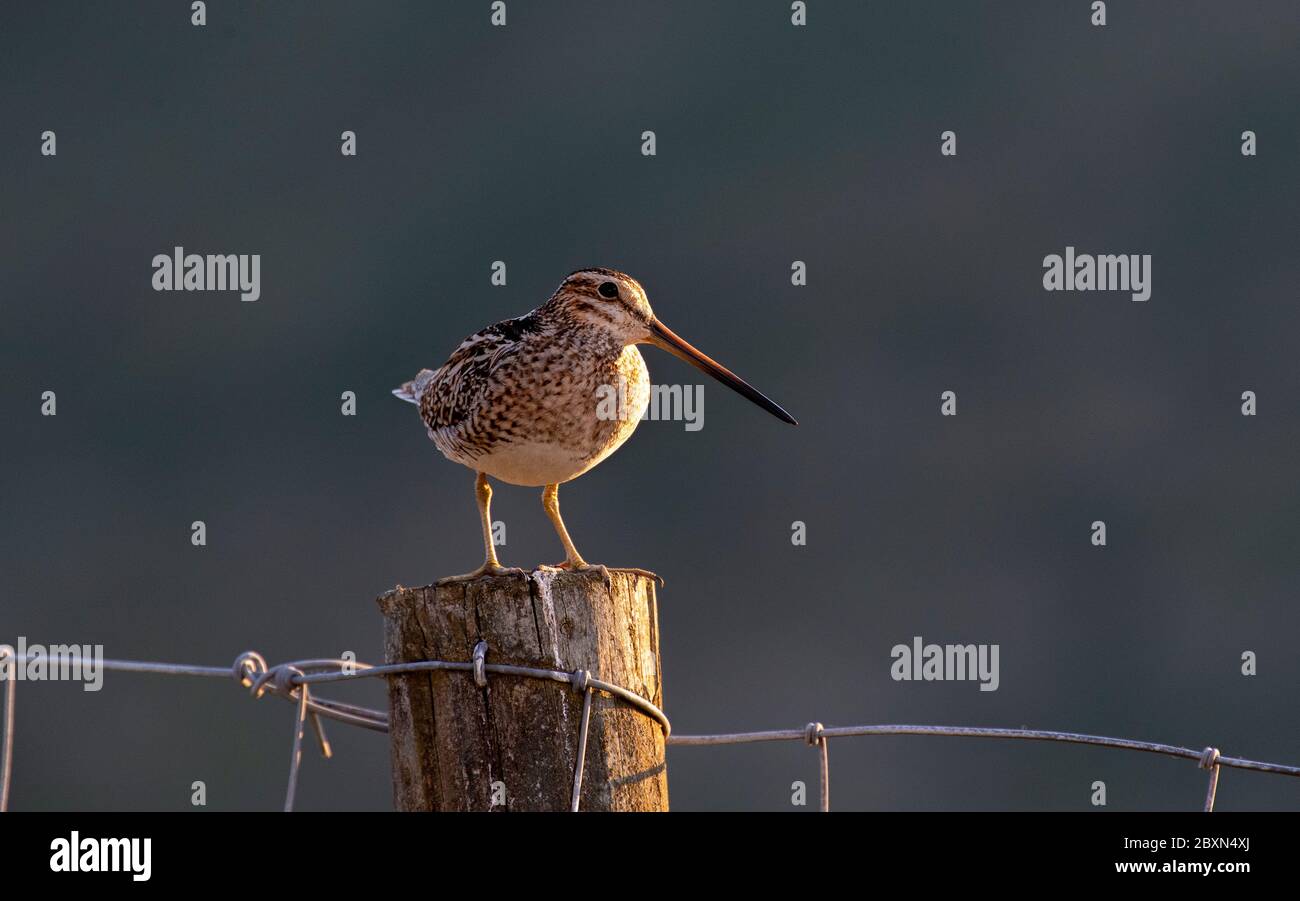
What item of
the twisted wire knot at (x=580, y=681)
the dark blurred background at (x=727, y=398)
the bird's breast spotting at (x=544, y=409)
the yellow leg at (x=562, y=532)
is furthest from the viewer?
the dark blurred background at (x=727, y=398)

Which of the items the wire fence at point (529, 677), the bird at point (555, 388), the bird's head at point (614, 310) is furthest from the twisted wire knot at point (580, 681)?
the bird's head at point (614, 310)

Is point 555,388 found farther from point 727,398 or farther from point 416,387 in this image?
point 727,398

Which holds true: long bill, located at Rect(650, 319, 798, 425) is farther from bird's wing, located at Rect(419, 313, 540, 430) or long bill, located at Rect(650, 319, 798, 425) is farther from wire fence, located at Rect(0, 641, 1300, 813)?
wire fence, located at Rect(0, 641, 1300, 813)

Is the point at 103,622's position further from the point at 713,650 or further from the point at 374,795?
the point at 713,650

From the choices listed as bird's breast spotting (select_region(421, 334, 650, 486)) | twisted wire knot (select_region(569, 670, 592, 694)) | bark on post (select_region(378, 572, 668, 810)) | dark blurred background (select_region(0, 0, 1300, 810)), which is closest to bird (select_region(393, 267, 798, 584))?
bird's breast spotting (select_region(421, 334, 650, 486))

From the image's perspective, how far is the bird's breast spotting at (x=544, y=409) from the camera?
765cm

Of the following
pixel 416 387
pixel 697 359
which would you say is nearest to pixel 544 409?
pixel 697 359

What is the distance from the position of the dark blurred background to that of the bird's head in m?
20.0

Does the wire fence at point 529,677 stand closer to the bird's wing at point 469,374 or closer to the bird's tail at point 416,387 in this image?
the bird's wing at point 469,374

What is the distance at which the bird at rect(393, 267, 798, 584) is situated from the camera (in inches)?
302

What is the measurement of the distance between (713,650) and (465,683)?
39.2 m

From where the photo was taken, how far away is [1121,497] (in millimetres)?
57188

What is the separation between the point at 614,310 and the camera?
26.6 ft

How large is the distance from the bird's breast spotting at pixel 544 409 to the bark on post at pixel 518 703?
187cm
